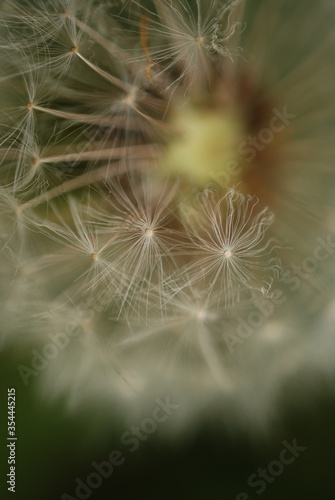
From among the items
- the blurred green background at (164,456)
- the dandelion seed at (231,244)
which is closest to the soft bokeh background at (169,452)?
the blurred green background at (164,456)

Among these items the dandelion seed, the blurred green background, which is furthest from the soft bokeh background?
the dandelion seed

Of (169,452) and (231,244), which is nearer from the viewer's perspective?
(231,244)

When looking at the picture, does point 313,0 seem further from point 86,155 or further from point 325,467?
point 325,467

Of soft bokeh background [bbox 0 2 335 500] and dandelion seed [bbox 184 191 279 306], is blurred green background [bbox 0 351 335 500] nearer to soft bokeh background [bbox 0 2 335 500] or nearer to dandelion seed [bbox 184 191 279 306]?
soft bokeh background [bbox 0 2 335 500]

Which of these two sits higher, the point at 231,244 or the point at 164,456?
the point at 231,244

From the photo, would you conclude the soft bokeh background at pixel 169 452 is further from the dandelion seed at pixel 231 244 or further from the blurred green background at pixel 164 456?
the dandelion seed at pixel 231 244

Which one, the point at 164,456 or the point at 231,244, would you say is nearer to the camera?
the point at 231,244

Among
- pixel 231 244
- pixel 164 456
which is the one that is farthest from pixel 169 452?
pixel 231 244

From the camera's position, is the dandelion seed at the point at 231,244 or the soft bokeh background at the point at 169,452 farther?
the soft bokeh background at the point at 169,452

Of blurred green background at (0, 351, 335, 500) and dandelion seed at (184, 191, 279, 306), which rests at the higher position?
dandelion seed at (184, 191, 279, 306)

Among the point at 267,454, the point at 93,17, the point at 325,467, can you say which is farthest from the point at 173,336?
the point at 93,17

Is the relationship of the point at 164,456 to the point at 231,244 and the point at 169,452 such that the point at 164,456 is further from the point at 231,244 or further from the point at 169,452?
the point at 231,244
